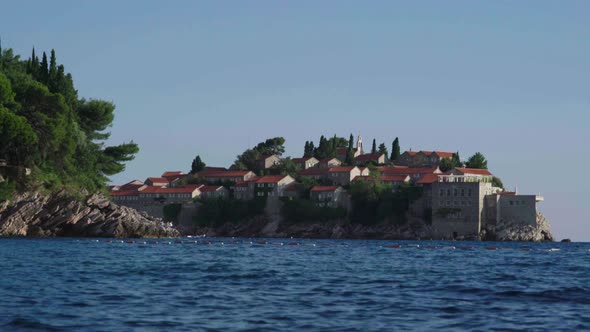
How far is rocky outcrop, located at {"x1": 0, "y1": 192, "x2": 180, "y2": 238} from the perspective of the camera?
9800 centimetres

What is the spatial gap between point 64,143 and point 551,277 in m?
65.3

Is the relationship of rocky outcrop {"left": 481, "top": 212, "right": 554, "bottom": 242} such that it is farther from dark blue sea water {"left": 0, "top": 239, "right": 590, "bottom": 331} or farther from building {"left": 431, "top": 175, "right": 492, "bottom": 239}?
dark blue sea water {"left": 0, "top": 239, "right": 590, "bottom": 331}

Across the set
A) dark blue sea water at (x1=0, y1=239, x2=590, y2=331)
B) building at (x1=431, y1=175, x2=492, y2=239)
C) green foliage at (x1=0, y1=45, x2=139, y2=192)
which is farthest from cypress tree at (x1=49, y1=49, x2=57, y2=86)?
building at (x1=431, y1=175, x2=492, y2=239)

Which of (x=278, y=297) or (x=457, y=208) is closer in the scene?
(x=278, y=297)

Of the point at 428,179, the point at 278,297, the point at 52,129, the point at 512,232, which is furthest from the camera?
the point at 428,179

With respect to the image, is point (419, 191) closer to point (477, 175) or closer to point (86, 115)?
point (477, 175)

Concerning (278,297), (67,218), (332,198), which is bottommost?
(278,297)

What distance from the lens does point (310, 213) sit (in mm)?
197125

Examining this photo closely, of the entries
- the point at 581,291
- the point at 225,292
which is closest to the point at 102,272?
the point at 225,292

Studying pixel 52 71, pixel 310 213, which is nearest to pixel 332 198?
pixel 310 213

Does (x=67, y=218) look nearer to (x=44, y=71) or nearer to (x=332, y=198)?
(x=44, y=71)

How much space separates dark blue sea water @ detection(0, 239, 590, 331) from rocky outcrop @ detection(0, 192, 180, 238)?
42.2 metres

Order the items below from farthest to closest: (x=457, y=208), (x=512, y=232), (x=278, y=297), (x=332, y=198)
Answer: (x=332, y=198)
(x=457, y=208)
(x=512, y=232)
(x=278, y=297)

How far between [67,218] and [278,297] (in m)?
72.5
